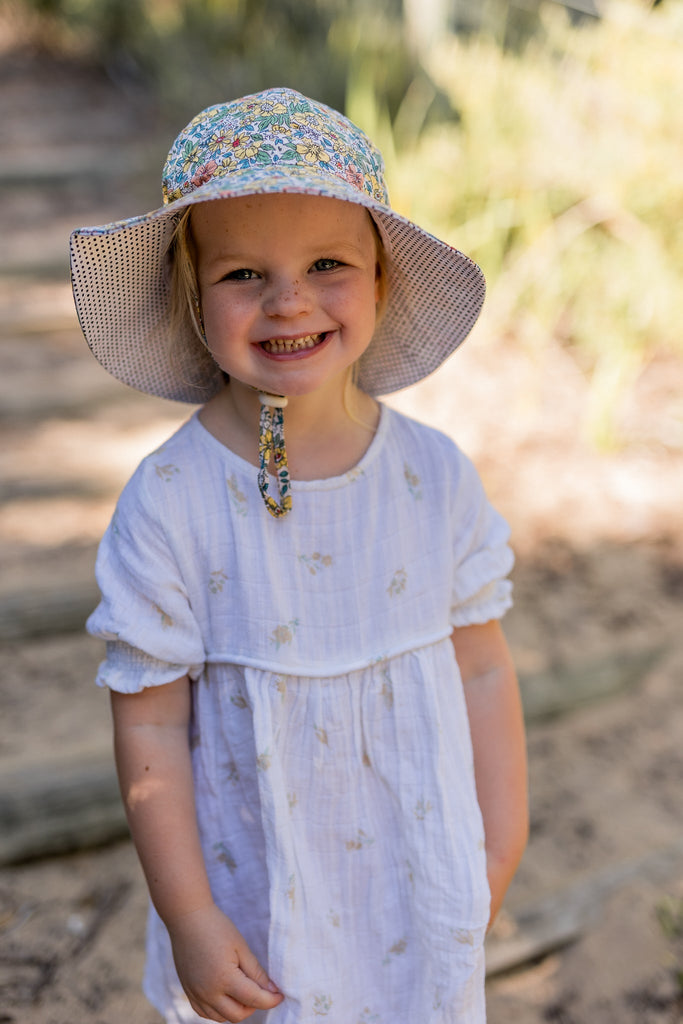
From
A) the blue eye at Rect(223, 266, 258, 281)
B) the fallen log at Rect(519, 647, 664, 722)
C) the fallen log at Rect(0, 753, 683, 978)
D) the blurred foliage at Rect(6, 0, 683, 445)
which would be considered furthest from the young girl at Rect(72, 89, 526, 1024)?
the blurred foliage at Rect(6, 0, 683, 445)

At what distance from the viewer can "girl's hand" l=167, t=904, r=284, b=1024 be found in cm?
103

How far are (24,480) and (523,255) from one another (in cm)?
215

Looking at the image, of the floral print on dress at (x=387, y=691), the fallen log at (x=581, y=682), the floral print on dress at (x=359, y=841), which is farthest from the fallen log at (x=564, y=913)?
the floral print on dress at (x=387, y=691)

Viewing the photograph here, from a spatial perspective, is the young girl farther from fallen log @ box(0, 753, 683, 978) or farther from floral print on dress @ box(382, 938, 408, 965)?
fallen log @ box(0, 753, 683, 978)

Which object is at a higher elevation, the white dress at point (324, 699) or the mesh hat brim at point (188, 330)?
the mesh hat brim at point (188, 330)

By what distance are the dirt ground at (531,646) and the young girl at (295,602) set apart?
0.74 m

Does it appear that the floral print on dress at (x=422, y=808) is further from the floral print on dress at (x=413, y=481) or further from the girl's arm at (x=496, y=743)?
the floral print on dress at (x=413, y=481)

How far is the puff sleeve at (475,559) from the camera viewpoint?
1174 mm

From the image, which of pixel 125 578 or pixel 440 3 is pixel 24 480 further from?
pixel 440 3

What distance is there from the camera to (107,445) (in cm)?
310

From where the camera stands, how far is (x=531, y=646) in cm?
257

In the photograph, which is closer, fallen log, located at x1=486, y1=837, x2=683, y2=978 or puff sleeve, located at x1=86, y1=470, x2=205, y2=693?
puff sleeve, located at x1=86, y1=470, x2=205, y2=693

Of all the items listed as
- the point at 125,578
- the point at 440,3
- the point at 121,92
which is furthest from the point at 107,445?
the point at 121,92

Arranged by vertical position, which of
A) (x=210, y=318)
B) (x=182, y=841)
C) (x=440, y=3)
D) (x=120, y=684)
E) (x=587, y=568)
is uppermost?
(x=440, y=3)
